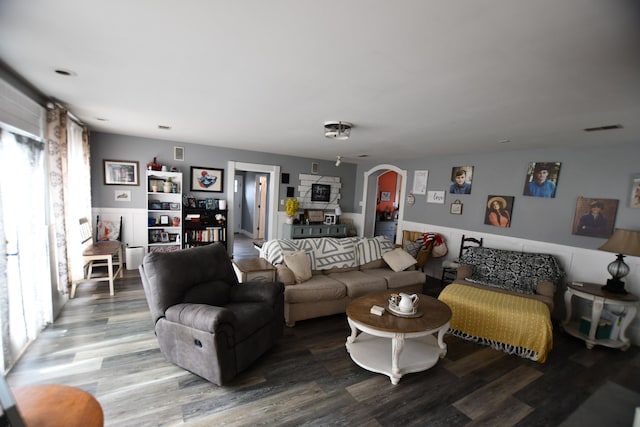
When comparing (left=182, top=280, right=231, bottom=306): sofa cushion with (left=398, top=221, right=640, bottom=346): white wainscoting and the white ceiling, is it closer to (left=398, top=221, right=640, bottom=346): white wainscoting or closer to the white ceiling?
the white ceiling

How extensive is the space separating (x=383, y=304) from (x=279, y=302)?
39.9 inches

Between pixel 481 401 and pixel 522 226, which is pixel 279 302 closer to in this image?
pixel 481 401

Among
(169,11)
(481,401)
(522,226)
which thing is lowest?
(481,401)

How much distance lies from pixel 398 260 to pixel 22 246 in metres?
4.09

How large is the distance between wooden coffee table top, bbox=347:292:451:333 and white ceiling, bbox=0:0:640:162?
6.10 ft

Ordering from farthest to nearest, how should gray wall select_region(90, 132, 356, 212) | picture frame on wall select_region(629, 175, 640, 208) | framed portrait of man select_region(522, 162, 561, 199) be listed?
gray wall select_region(90, 132, 356, 212)
framed portrait of man select_region(522, 162, 561, 199)
picture frame on wall select_region(629, 175, 640, 208)

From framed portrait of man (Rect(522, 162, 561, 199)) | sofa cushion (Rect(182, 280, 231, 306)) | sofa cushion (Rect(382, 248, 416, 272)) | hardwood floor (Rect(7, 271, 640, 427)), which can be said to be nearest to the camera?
hardwood floor (Rect(7, 271, 640, 427))

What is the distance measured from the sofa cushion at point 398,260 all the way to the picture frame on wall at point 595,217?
2138 mm

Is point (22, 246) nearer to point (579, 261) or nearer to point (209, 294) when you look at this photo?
point (209, 294)

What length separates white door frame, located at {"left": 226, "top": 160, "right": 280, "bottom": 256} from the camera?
567 centimetres

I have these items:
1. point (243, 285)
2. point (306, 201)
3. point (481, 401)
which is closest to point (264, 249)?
point (243, 285)

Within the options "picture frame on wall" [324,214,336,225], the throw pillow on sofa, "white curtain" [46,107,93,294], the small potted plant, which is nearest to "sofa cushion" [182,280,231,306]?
the throw pillow on sofa

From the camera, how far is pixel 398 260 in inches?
158

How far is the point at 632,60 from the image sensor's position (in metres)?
1.50
